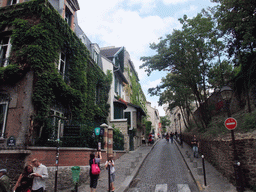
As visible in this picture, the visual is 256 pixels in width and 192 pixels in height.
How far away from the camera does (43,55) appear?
987cm

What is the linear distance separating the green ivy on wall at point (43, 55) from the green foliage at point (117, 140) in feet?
13.5

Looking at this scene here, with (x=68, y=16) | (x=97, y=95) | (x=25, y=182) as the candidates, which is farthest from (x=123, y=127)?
(x=25, y=182)

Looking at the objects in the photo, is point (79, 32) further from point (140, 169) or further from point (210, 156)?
point (210, 156)

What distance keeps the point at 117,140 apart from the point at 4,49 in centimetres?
1080

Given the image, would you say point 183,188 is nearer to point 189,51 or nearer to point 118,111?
point 189,51

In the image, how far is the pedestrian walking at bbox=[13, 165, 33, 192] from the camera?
18.0 feet

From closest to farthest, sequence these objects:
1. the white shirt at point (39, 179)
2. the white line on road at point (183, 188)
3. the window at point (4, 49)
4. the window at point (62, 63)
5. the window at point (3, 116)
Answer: the white shirt at point (39, 179) → the white line on road at point (183, 188) → the window at point (3, 116) → the window at point (4, 49) → the window at point (62, 63)

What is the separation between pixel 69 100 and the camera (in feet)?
39.2

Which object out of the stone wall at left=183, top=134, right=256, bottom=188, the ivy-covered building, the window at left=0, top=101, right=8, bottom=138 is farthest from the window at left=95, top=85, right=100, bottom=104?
the stone wall at left=183, top=134, right=256, bottom=188

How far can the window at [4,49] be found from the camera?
33.2 ft

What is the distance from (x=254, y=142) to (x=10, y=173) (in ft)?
31.2

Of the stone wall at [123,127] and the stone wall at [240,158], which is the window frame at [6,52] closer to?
the stone wall at [123,127]

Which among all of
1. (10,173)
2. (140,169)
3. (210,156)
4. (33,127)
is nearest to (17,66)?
(33,127)

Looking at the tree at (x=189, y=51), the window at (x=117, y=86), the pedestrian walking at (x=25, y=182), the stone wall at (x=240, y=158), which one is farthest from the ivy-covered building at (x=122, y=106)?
the pedestrian walking at (x=25, y=182)
